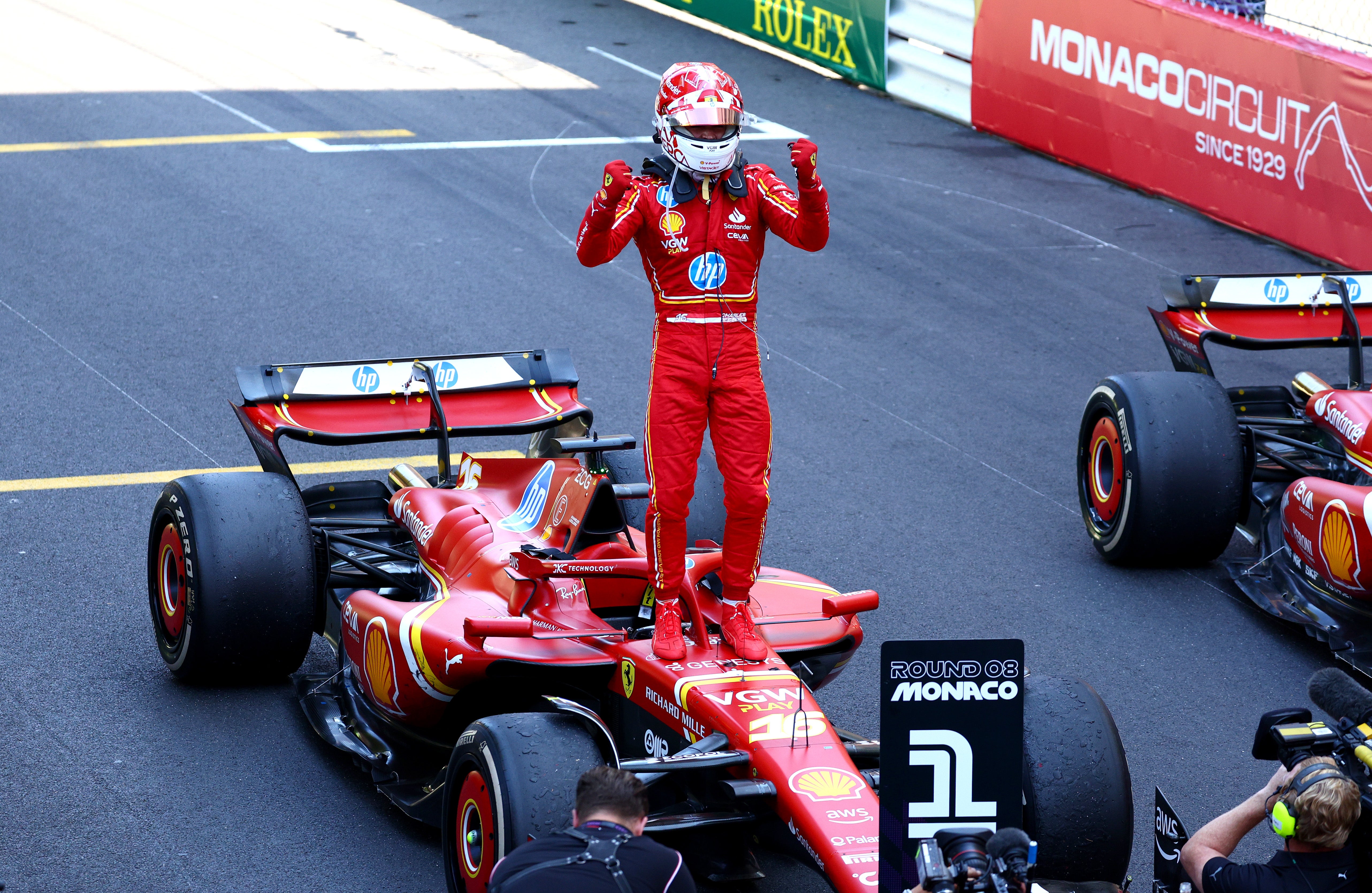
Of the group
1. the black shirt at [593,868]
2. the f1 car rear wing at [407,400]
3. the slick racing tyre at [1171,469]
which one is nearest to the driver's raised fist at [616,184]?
the f1 car rear wing at [407,400]

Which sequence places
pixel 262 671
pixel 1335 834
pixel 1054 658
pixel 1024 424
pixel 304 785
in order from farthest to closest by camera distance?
pixel 1024 424 < pixel 1054 658 < pixel 262 671 < pixel 304 785 < pixel 1335 834

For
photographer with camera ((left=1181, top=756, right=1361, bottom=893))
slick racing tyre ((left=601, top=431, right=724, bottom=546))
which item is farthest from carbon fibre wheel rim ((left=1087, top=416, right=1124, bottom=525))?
photographer with camera ((left=1181, top=756, right=1361, bottom=893))

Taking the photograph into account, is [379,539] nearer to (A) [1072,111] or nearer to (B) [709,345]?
(B) [709,345]

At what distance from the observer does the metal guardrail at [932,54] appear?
648 inches

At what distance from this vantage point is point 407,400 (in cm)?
777

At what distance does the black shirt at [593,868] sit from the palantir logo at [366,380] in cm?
379

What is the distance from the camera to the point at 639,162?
1413 centimetres

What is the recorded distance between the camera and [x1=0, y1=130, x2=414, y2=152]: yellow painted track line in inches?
573

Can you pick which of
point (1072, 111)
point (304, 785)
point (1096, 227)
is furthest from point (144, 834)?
point (1072, 111)

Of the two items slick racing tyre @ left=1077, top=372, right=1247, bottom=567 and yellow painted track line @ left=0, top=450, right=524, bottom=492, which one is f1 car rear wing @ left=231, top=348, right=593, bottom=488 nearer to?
yellow painted track line @ left=0, top=450, right=524, bottom=492

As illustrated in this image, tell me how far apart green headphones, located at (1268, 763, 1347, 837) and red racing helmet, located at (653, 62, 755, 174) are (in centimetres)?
271

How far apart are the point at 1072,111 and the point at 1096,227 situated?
1779 millimetres

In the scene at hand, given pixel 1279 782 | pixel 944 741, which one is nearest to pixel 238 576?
pixel 944 741

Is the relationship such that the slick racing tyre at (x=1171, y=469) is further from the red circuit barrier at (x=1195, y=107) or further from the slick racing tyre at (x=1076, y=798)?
the red circuit barrier at (x=1195, y=107)
